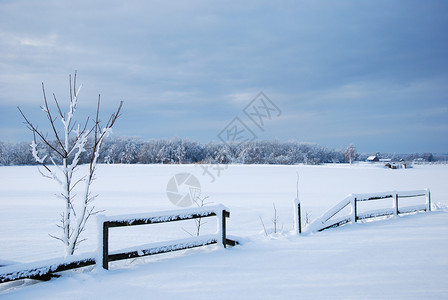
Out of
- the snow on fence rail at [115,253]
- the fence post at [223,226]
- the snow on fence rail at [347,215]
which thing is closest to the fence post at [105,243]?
the snow on fence rail at [115,253]

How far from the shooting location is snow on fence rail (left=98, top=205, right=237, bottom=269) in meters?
4.66

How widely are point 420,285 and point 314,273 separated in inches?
51.9

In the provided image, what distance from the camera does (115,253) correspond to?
4.78 metres

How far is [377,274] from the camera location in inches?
177

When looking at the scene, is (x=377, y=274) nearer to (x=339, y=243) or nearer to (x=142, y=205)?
(x=339, y=243)

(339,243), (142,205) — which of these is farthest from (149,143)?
(339,243)

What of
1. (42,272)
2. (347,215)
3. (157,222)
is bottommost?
(347,215)

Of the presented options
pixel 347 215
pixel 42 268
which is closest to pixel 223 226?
pixel 42 268

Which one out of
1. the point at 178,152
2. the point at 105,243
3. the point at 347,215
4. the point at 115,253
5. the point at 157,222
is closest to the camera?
the point at 105,243

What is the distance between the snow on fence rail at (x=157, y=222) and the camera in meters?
4.66

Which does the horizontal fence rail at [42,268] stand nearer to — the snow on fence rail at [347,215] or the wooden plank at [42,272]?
the wooden plank at [42,272]

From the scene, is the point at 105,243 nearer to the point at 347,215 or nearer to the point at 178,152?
the point at 347,215

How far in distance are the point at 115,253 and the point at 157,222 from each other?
777mm

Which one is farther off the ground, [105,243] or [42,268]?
[105,243]
